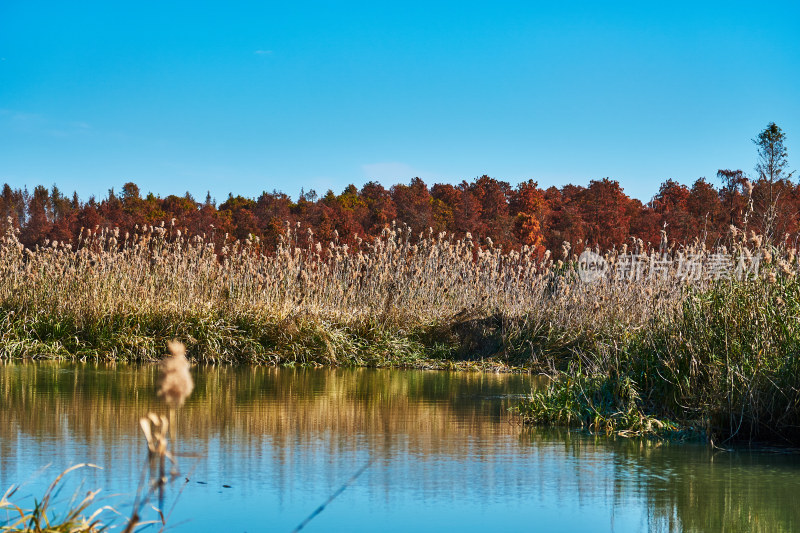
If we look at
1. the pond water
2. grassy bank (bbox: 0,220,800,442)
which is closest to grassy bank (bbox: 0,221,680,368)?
grassy bank (bbox: 0,220,800,442)

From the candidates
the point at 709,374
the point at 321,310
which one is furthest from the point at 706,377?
the point at 321,310

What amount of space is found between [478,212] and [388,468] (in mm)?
24774

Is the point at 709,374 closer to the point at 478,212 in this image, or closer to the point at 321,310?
the point at 321,310

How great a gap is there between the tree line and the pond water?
18.0 m

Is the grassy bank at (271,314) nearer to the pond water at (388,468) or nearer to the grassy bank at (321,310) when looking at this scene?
the grassy bank at (321,310)

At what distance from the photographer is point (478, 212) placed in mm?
28703

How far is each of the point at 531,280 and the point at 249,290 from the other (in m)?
3.78

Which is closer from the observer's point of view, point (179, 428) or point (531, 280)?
point (179, 428)

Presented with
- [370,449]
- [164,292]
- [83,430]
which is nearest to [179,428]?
[83,430]

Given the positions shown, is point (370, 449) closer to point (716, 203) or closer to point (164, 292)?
point (164, 292)

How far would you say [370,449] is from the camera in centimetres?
473

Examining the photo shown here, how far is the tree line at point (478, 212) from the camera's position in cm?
2589

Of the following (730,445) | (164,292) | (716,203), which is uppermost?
(716,203)

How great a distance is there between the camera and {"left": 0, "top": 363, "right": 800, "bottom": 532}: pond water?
336 cm
